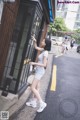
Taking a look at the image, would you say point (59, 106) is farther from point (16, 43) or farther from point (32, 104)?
point (16, 43)

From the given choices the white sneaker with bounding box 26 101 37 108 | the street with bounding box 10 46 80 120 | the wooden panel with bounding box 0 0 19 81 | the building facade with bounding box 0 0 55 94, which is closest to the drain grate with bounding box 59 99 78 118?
the street with bounding box 10 46 80 120

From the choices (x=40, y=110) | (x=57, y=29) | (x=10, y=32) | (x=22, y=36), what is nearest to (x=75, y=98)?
(x=40, y=110)

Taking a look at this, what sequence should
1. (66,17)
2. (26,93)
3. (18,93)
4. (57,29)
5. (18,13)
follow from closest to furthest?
1. (18,13)
2. (18,93)
3. (26,93)
4. (57,29)
5. (66,17)

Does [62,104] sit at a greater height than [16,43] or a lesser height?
lesser

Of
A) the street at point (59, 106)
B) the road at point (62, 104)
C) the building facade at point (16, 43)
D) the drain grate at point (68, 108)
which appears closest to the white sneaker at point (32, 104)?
the street at point (59, 106)

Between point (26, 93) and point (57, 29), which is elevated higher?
point (57, 29)

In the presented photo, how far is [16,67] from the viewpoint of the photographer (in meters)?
6.79

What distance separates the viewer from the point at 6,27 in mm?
5742

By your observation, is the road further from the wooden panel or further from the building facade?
the wooden panel

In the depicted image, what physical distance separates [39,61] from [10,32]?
105 cm

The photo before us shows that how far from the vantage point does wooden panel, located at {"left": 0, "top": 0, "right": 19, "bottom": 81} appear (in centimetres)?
550

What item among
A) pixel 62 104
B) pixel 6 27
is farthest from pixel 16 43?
pixel 62 104

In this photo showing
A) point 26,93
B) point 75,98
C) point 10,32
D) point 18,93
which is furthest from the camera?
point 75,98

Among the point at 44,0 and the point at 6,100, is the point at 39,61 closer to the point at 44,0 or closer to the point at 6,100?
the point at 6,100
